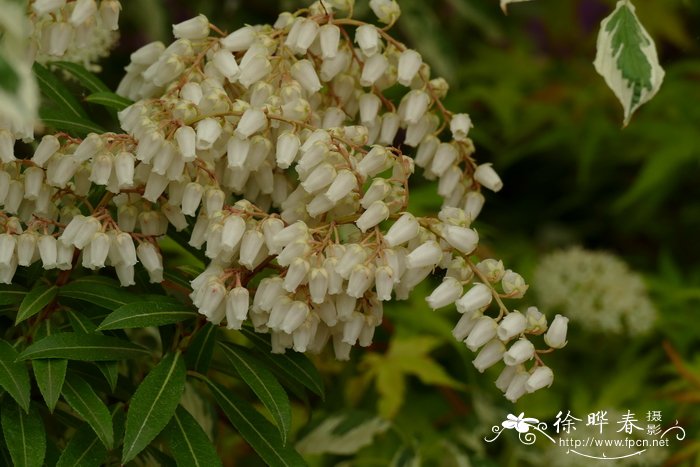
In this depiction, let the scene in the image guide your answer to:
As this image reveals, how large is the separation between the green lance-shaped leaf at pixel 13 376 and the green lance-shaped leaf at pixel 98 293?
9cm

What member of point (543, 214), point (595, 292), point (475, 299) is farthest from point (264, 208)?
point (543, 214)

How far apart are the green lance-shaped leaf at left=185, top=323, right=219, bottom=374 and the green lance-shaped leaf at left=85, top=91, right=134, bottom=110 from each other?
264mm

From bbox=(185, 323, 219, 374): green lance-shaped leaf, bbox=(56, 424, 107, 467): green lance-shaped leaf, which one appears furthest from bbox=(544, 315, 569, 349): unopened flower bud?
bbox=(56, 424, 107, 467): green lance-shaped leaf

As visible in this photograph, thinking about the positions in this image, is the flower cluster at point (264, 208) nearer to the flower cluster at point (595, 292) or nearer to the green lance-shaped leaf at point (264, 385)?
the green lance-shaped leaf at point (264, 385)

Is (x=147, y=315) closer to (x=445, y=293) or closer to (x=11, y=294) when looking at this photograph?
(x=11, y=294)

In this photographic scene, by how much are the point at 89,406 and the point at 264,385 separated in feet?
0.54

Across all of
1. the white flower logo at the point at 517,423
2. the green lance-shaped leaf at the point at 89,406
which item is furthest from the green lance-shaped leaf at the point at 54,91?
the white flower logo at the point at 517,423

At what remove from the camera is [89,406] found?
890mm

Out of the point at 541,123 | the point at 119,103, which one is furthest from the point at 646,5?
the point at 119,103

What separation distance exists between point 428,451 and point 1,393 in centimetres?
73

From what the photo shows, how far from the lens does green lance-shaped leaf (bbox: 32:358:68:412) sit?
848mm

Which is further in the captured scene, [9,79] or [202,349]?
[202,349]

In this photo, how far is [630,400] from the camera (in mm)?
1667

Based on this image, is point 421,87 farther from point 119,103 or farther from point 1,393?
point 1,393
